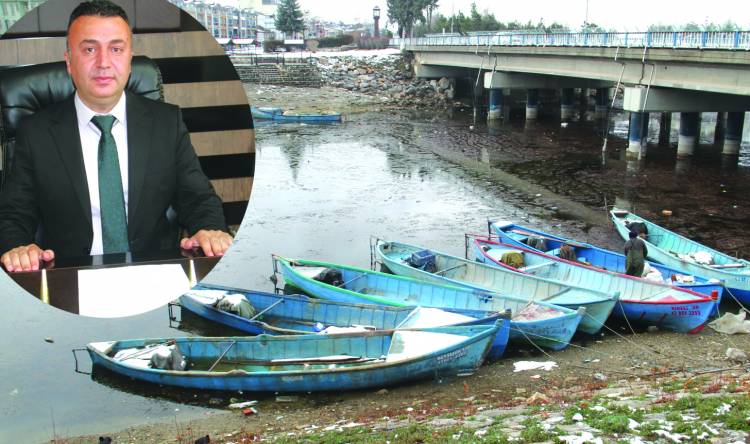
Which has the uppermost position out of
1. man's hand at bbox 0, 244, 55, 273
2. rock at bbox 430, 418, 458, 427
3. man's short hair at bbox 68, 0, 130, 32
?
man's short hair at bbox 68, 0, 130, 32

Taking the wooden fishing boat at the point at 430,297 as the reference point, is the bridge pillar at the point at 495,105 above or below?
above

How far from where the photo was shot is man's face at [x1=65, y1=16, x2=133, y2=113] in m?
2.43

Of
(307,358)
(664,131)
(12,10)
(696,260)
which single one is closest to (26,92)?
(12,10)

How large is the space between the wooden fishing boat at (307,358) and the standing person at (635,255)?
6.14m

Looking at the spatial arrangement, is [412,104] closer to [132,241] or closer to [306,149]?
[306,149]

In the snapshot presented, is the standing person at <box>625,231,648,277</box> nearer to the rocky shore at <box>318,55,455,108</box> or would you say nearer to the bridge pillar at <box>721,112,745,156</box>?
the bridge pillar at <box>721,112,745,156</box>

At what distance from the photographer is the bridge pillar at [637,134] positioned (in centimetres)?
4075

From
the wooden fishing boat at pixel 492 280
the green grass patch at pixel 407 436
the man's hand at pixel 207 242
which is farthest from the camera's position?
the wooden fishing boat at pixel 492 280

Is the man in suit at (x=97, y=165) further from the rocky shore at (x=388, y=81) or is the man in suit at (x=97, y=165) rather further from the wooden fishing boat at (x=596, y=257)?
the rocky shore at (x=388, y=81)

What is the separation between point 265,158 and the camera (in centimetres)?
4356

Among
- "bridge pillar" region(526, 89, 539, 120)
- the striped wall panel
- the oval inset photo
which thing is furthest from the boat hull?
"bridge pillar" region(526, 89, 539, 120)

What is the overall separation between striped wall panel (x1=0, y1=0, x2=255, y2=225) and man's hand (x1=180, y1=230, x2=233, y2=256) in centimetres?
18

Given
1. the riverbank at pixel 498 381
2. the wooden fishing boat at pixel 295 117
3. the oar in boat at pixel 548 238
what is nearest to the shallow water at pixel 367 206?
the riverbank at pixel 498 381

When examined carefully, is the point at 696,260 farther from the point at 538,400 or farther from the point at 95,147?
the point at 95,147
